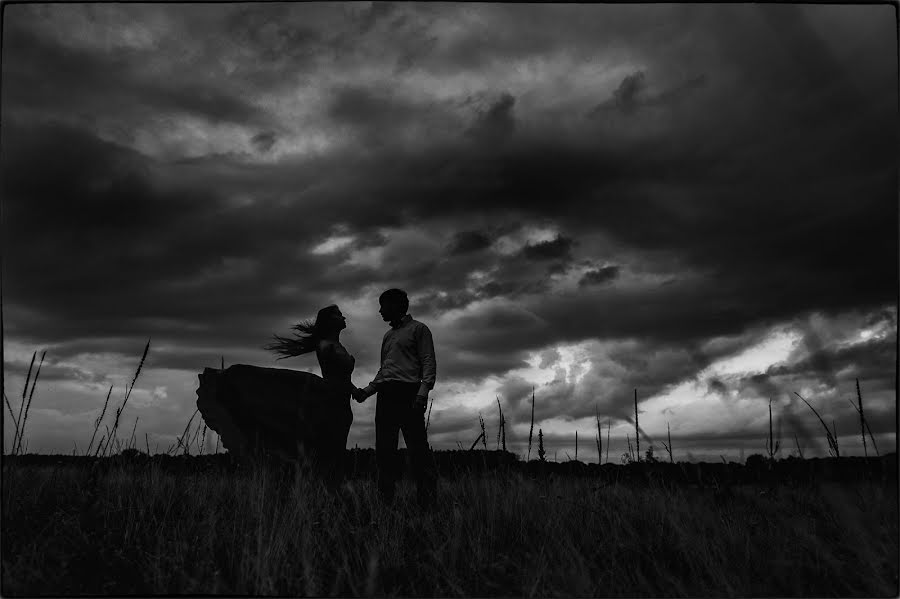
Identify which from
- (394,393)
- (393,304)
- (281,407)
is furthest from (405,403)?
(281,407)

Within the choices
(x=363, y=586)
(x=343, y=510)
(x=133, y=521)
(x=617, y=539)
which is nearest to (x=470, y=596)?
(x=363, y=586)

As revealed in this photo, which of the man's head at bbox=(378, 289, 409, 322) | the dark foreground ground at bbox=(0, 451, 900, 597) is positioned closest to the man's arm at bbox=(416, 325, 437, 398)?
the man's head at bbox=(378, 289, 409, 322)

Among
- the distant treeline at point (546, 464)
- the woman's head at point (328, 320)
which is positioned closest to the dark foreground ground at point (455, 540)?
the distant treeline at point (546, 464)

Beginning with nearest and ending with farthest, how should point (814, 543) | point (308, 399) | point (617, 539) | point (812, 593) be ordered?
point (812, 593) < point (814, 543) < point (617, 539) < point (308, 399)

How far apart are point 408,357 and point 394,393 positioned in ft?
1.03

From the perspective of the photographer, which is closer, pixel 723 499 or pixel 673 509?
pixel 673 509

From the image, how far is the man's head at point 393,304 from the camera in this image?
570 centimetres

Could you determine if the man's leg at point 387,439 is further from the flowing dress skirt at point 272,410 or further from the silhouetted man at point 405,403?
the flowing dress skirt at point 272,410

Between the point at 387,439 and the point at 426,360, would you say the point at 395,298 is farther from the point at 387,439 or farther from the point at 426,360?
the point at 387,439

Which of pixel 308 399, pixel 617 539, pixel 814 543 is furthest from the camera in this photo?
pixel 308 399

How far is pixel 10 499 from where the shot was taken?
4.17 m

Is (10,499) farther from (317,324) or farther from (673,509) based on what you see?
(673,509)

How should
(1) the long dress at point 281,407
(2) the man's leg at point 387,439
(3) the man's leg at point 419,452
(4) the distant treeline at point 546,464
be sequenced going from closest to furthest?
1. (4) the distant treeline at point 546,464
2. (3) the man's leg at point 419,452
3. (2) the man's leg at point 387,439
4. (1) the long dress at point 281,407

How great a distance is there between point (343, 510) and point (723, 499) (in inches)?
111
